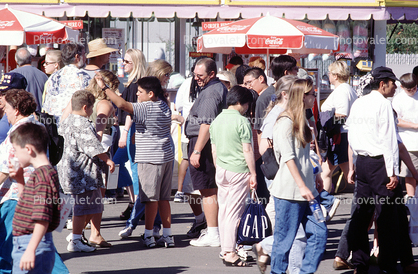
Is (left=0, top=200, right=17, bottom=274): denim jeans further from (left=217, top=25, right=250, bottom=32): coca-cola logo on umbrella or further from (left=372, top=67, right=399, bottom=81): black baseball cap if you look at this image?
(left=217, top=25, right=250, bottom=32): coca-cola logo on umbrella

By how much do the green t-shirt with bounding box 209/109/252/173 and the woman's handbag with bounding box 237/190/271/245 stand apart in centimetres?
38

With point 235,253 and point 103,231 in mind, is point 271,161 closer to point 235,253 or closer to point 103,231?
point 235,253

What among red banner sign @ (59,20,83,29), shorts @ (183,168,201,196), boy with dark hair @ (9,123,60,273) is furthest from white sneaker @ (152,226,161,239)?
red banner sign @ (59,20,83,29)

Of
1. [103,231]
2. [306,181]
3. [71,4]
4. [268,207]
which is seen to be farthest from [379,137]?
[71,4]

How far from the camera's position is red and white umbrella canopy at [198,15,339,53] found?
8195mm

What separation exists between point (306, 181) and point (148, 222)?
2333 mm

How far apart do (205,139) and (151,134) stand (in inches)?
23.1

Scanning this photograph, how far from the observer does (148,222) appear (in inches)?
243

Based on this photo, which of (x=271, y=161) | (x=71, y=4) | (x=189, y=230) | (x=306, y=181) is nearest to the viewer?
(x=306, y=181)

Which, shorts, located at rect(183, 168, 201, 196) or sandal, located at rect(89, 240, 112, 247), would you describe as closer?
sandal, located at rect(89, 240, 112, 247)

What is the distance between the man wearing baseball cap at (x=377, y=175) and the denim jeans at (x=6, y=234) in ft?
9.73

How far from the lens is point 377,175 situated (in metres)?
5.00

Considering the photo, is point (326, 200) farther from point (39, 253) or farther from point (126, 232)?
point (39, 253)

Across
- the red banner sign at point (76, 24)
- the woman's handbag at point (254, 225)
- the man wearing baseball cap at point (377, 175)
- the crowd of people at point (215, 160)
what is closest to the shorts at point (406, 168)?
the crowd of people at point (215, 160)
